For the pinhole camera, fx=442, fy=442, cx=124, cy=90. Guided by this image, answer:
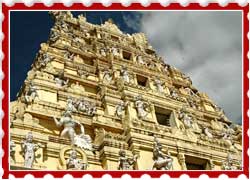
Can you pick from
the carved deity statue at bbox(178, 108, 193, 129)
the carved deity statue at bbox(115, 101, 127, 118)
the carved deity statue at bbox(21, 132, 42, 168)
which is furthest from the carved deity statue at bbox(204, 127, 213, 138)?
the carved deity statue at bbox(21, 132, 42, 168)

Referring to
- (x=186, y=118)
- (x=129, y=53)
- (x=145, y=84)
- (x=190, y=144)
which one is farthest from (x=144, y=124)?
(x=129, y=53)

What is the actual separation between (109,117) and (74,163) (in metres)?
3.88

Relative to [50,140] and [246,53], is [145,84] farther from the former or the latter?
[246,53]

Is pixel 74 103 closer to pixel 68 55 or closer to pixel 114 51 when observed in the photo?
pixel 68 55

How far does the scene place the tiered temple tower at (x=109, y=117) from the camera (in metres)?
13.4

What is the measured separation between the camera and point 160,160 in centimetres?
1339

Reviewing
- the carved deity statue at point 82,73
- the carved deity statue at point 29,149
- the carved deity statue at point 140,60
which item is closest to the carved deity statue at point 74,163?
the carved deity statue at point 29,149

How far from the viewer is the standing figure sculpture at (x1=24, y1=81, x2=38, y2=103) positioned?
15.2 metres

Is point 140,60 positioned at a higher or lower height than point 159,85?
higher

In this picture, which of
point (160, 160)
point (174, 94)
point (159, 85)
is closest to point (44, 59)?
point (159, 85)

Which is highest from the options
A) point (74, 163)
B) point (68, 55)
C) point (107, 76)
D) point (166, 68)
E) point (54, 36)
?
point (54, 36)

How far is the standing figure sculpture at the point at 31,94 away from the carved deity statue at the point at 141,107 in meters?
4.07

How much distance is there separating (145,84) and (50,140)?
8.95m

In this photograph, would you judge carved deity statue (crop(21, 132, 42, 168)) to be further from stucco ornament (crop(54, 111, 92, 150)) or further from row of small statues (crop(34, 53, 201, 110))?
row of small statues (crop(34, 53, 201, 110))
